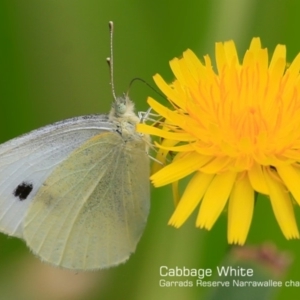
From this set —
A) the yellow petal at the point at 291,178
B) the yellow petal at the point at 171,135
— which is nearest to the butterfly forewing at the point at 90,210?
the yellow petal at the point at 171,135

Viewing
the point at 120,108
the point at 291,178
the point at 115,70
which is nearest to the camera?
the point at 291,178

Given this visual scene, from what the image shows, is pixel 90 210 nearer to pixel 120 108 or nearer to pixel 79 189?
pixel 79 189

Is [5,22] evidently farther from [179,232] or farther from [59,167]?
[179,232]

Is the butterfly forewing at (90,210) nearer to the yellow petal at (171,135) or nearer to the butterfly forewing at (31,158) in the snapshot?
the butterfly forewing at (31,158)

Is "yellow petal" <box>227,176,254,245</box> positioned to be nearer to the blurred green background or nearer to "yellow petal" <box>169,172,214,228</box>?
"yellow petal" <box>169,172,214,228</box>

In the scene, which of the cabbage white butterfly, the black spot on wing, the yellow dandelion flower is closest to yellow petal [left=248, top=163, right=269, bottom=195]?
the yellow dandelion flower

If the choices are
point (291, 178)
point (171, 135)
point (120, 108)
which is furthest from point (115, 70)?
point (291, 178)

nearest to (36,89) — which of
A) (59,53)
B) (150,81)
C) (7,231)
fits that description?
(59,53)
